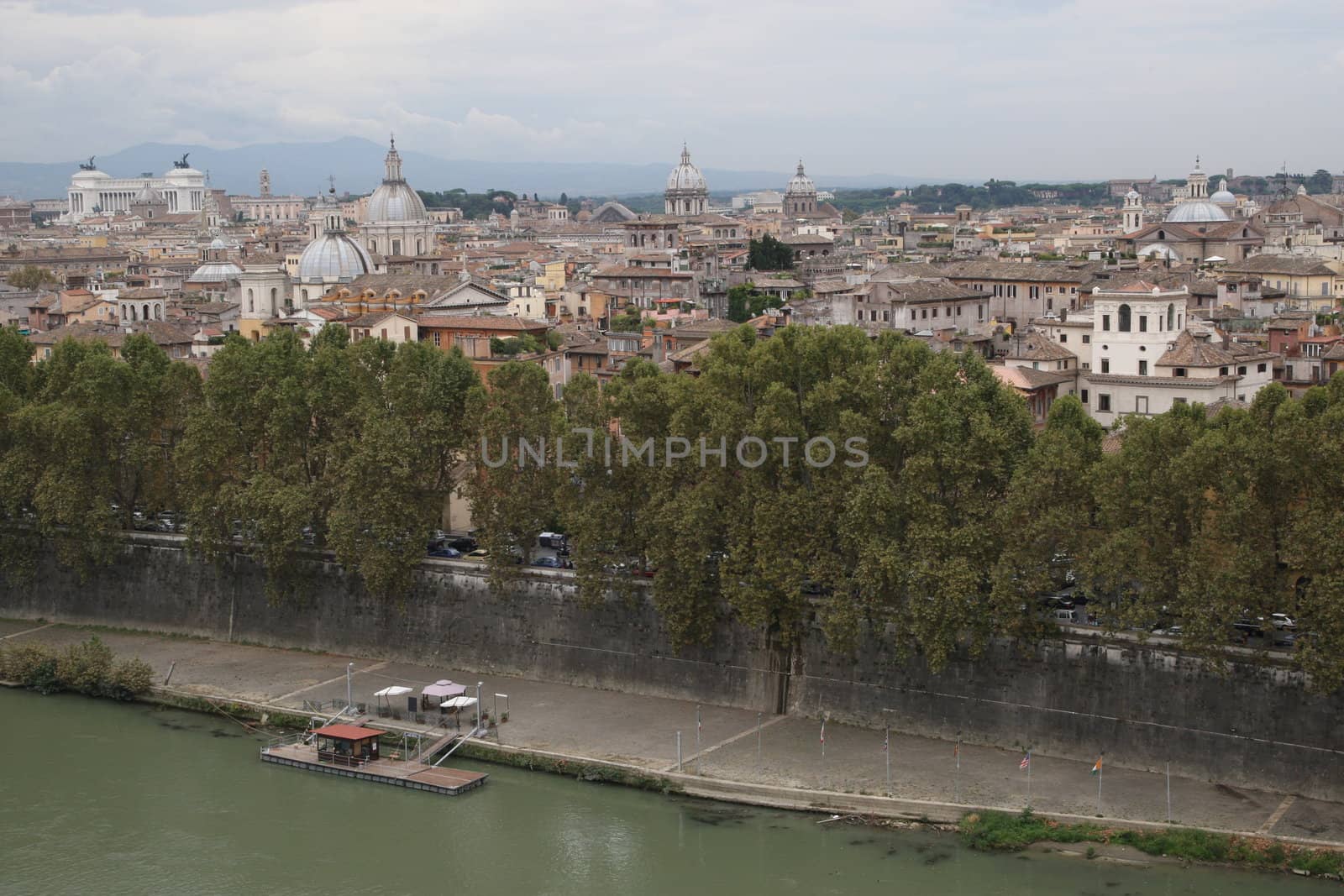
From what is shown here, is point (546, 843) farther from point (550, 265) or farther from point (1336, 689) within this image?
point (550, 265)

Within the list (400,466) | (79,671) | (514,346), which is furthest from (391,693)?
(514,346)

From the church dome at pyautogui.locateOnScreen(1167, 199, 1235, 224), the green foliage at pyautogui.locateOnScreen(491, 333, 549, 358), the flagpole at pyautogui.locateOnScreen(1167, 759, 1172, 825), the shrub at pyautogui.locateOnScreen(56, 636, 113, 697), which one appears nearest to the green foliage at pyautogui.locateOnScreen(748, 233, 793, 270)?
the church dome at pyautogui.locateOnScreen(1167, 199, 1235, 224)

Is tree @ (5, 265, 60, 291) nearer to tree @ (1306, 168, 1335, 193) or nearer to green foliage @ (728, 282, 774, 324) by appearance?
green foliage @ (728, 282, 774, 324)

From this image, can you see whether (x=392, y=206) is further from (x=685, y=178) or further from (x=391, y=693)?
(x=391, y=693)

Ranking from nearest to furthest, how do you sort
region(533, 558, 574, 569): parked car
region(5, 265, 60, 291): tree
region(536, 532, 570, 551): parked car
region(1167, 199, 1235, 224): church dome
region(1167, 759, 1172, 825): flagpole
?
region(1167, 759, 1172, 825): flagpole < region(533, 558, 574, 569): parked car < region(536, 532, 570, 551): parked car < region(1167, 199, 1235, 224): church dome < region(5, 265, 60, 291): tree

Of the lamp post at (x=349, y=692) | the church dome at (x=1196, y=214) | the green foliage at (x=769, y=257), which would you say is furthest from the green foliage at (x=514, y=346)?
the church dome at (x=1196, y=214)

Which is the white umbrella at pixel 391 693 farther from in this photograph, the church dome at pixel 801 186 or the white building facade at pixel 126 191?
the white building facade at pixel 126 191
